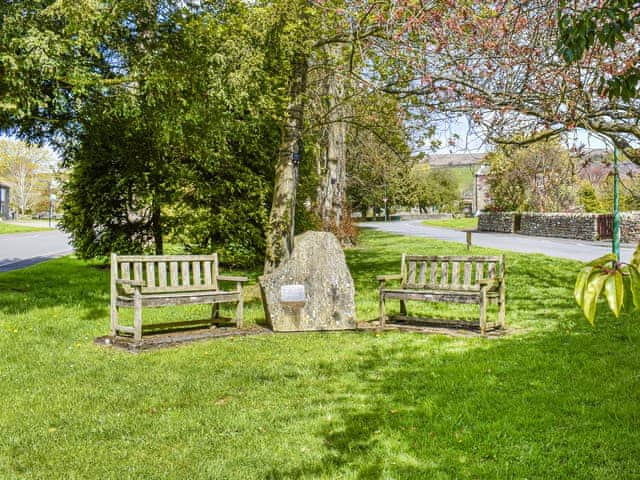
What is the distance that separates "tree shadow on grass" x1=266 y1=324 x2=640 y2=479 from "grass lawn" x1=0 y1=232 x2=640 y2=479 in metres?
0.02

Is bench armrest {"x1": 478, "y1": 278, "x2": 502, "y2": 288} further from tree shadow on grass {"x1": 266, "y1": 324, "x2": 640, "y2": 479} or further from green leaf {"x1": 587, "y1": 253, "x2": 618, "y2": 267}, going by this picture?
green leaf {"x1": 587, "y1": 253, "x2": 618, "y2": 267}

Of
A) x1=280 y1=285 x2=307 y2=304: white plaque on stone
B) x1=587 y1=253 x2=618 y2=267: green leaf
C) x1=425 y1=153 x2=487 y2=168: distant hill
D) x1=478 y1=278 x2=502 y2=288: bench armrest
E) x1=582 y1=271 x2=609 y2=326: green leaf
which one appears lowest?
x1=280 y1=285 x2=307 y2=304: white plaque on stone

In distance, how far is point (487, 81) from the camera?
9242 mm

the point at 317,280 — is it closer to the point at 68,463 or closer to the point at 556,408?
the point at 556,408

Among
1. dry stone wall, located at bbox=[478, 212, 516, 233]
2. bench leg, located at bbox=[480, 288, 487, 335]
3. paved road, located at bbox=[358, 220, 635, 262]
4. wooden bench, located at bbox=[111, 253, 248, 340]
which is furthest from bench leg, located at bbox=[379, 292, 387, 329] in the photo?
dry stone wall, located at bbox=[478, 212, 516, 233]

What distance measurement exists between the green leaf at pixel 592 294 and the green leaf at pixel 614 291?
1cm

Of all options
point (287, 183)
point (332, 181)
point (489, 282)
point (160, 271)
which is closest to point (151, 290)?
point (160, 271)

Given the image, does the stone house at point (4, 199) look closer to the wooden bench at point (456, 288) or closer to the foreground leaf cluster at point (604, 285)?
the wooden bench at point (456, 288)

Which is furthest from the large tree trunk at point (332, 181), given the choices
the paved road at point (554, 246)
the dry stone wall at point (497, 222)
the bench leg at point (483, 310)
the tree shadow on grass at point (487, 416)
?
the dry stone wall at point (497, 222)

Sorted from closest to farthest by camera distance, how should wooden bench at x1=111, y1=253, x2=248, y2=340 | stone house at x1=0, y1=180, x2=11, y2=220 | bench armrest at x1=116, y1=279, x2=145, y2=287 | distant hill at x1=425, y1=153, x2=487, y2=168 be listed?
bench armrest at x1=116, y1=279, x2=145, y2=287 → wooden bench at x1=111, y1=253, x2=248, y2=340 → distant hill at x1=425, y1=153, x2=487, y2=168 → stone house at x1=0, y1=180, x2=11, y2=220

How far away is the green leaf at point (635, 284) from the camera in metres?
1.51

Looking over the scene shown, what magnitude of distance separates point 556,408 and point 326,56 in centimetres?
838

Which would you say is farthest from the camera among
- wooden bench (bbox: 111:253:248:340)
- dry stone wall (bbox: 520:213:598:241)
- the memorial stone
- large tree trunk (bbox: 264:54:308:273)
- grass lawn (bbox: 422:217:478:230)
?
grass lawn (bbox: 422:217:478:230)

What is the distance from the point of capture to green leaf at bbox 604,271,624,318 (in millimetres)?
1452
